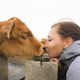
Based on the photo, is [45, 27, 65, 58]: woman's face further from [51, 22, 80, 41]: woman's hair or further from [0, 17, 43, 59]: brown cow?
[0, 17, 43, 59]: brown cow

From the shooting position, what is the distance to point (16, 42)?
2.22 m

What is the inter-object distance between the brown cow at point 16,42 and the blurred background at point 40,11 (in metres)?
0.77

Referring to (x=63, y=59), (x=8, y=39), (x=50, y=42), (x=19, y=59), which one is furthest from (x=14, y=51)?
(x=63, y=59)

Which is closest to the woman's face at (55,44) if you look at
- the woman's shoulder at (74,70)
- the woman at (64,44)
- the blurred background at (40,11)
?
the woman at (64,44)

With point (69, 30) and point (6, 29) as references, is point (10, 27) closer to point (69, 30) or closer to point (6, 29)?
point (6, 29)

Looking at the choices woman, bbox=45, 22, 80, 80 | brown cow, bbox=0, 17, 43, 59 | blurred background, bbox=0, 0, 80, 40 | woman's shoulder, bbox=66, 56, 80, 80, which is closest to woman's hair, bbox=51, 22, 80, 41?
woman, bbox=45, 22, 80, 80

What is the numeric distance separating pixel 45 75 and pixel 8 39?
30.3 inches

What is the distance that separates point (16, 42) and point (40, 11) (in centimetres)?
92

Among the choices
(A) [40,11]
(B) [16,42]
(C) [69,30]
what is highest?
(C) [69,30]

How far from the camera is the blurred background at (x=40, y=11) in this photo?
3.03 m

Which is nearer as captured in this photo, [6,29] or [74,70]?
[74,70]

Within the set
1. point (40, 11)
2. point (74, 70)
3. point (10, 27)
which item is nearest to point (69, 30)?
point (74, 70)

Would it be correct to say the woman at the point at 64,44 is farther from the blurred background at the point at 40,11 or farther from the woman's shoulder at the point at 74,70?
the blurred background at the point at 40,11

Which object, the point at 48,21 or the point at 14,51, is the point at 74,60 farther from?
the point at 48,21
